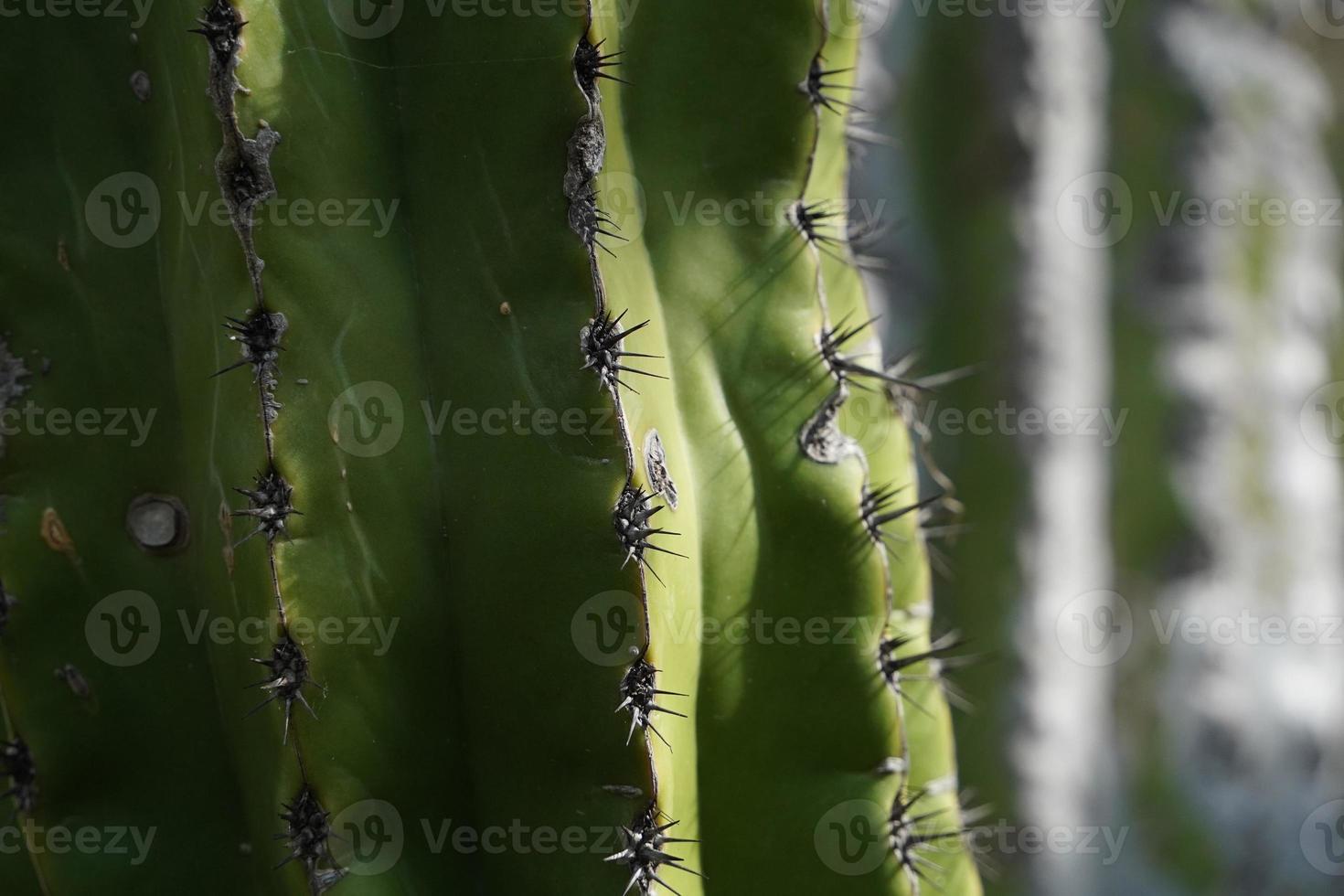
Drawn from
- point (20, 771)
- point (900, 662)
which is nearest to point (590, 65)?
point (900, 662)

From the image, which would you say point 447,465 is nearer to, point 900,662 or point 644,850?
→ point 644,850

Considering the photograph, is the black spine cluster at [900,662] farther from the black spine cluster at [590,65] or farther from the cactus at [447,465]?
the black spine cluster at [590,65]

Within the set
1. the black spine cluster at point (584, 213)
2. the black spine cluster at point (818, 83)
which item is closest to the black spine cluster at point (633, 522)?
the black spine cluster at point (584, 213)

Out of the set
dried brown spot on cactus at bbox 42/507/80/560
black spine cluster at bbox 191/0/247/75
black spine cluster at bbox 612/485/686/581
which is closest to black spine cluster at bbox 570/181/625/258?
black spine cluster at bbox 612/485/686/581

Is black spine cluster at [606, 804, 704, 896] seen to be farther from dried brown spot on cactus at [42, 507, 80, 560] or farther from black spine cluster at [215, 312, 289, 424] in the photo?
dried brown spot on cactus at [42, 507, 80, 560]

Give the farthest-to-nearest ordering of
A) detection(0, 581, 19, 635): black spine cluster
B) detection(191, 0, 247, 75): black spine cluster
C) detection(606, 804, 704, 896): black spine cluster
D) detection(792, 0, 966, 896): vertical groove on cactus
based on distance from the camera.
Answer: detection(792, 0, 966, 896): vertical groove on cactus < detection(0, 581, 19, 635): black spine cluster < detection(606, 804, 704, 896): black spine cluster < detection(191, 0, 247, 75): black spine cluster

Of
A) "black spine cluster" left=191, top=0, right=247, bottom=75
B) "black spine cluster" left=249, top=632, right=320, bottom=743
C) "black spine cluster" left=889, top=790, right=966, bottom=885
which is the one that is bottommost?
"black spine cluster" left=889, top=790, right=966, bottom=885
